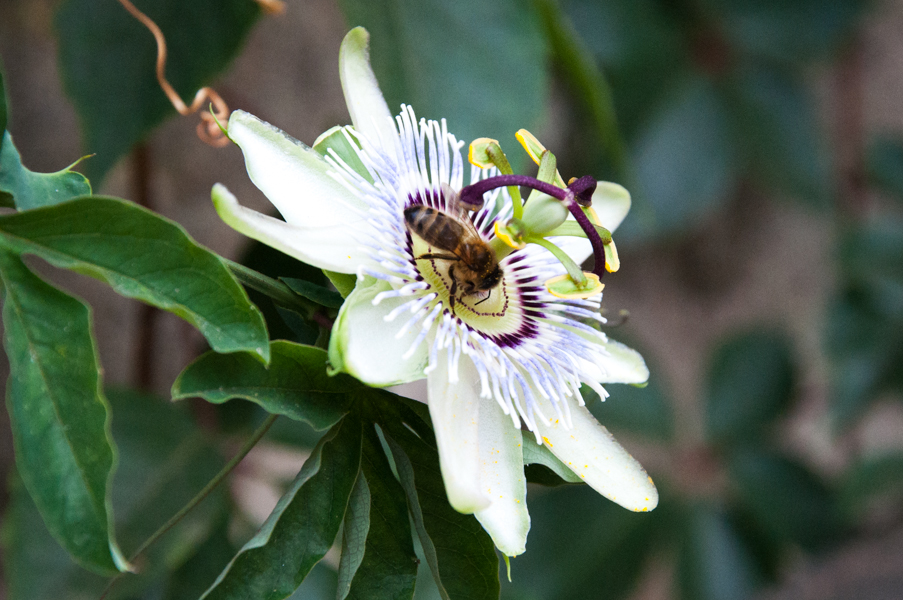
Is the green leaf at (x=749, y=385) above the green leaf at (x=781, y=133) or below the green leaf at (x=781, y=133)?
below

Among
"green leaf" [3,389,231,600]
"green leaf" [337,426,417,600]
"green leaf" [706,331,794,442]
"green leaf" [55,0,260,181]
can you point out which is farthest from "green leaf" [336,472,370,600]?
"green leaf" [706,331,794,442]

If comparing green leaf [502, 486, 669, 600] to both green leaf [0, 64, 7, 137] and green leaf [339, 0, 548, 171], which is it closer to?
green leaf [339, 0, 548, 171]

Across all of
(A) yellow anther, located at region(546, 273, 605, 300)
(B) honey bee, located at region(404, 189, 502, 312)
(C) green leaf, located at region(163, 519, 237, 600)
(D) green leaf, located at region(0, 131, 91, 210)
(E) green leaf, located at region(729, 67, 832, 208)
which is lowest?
(C) green leaf, located at region(163, 519, 237, 600)

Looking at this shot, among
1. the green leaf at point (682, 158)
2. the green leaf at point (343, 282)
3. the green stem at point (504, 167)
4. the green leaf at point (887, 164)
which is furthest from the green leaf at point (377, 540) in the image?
the green leaf at point (887, 164)

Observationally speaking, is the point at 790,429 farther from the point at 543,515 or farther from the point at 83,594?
the point at 83,594

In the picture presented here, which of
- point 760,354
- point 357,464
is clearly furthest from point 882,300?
point 357,464

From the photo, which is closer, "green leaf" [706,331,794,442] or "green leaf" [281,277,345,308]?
"green leaf" [281,277,345,308]

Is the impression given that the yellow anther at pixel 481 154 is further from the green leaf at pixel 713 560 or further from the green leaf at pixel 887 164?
the green leaf at pixel 887 164
